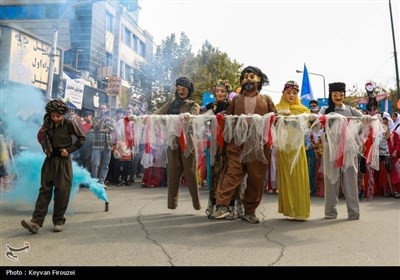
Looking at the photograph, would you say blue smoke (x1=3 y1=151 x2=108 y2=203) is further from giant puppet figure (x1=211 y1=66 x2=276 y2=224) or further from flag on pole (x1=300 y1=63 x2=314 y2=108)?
flag on pole (x1=300 y1=63 x2=314 y2=108)

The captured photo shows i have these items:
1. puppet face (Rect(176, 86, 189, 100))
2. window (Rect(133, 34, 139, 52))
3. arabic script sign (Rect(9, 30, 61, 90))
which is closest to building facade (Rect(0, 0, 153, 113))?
arabic script sign (Rect(9, 30, 61, 90))

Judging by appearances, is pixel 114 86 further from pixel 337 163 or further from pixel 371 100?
pixel 337 163

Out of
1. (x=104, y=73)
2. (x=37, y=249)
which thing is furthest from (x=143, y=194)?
(x=104, y=73)

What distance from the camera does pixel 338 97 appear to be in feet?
17.3

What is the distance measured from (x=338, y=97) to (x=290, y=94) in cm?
65

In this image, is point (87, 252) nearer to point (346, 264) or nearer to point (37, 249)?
point (37, 249)

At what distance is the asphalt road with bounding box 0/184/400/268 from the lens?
10.9 feet

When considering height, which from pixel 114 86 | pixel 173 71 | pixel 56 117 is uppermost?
pixel 173 71

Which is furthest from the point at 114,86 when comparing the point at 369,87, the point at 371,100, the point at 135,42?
the point at 135,42

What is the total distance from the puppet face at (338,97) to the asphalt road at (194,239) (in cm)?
152

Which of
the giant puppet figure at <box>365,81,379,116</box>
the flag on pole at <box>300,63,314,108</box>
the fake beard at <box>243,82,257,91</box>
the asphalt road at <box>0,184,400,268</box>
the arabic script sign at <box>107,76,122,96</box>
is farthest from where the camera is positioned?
the arabic script sign at <box>107,76,122,96</box>

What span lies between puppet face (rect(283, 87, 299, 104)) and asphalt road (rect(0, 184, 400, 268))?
60.9 inches

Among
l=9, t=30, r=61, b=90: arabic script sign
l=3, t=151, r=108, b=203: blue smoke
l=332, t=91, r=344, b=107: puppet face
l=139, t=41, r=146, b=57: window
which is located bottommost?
l=3, t=151, r=108, b=203: blue smoke

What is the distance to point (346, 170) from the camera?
509cm
